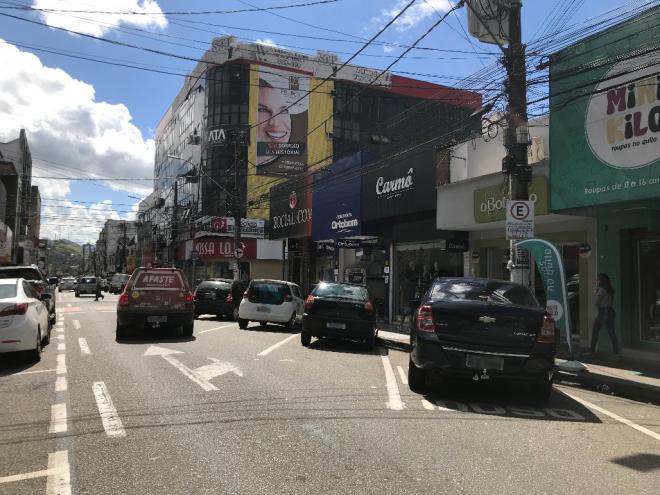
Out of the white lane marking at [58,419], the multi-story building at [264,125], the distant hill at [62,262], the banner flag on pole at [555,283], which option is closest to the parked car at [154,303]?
the white lane marking at [58,419]

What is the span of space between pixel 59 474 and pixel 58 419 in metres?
1.83

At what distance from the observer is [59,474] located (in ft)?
14.4

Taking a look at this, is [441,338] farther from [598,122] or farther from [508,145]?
[598,122]

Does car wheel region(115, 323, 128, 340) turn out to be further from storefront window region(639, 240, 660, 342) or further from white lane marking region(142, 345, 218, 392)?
storefront window region(639, 240, 660, 342)

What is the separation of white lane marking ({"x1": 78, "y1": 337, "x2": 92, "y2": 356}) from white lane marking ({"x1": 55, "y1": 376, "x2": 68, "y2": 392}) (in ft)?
8.72

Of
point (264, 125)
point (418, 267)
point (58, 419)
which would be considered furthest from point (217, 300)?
point (264, 125)

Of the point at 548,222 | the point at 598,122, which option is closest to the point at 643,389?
the point at 598,122

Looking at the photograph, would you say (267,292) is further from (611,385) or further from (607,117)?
(611,385)

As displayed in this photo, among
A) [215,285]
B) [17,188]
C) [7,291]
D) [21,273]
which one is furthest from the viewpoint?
[17,188]

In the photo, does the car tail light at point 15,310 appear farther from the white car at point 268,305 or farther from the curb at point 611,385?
the curb at point 611,385

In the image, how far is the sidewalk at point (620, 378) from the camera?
28.7 feet

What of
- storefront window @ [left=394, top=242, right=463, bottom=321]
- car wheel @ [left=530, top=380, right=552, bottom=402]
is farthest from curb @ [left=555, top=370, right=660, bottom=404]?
storefront window @ [left=394, top=242, right=463, bottom=321]

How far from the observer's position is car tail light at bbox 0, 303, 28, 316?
29.6ft

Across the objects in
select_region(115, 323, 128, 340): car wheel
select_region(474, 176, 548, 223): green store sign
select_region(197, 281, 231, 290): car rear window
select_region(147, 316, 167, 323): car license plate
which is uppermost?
select_region(474, 176, 548, 223): green store sign
